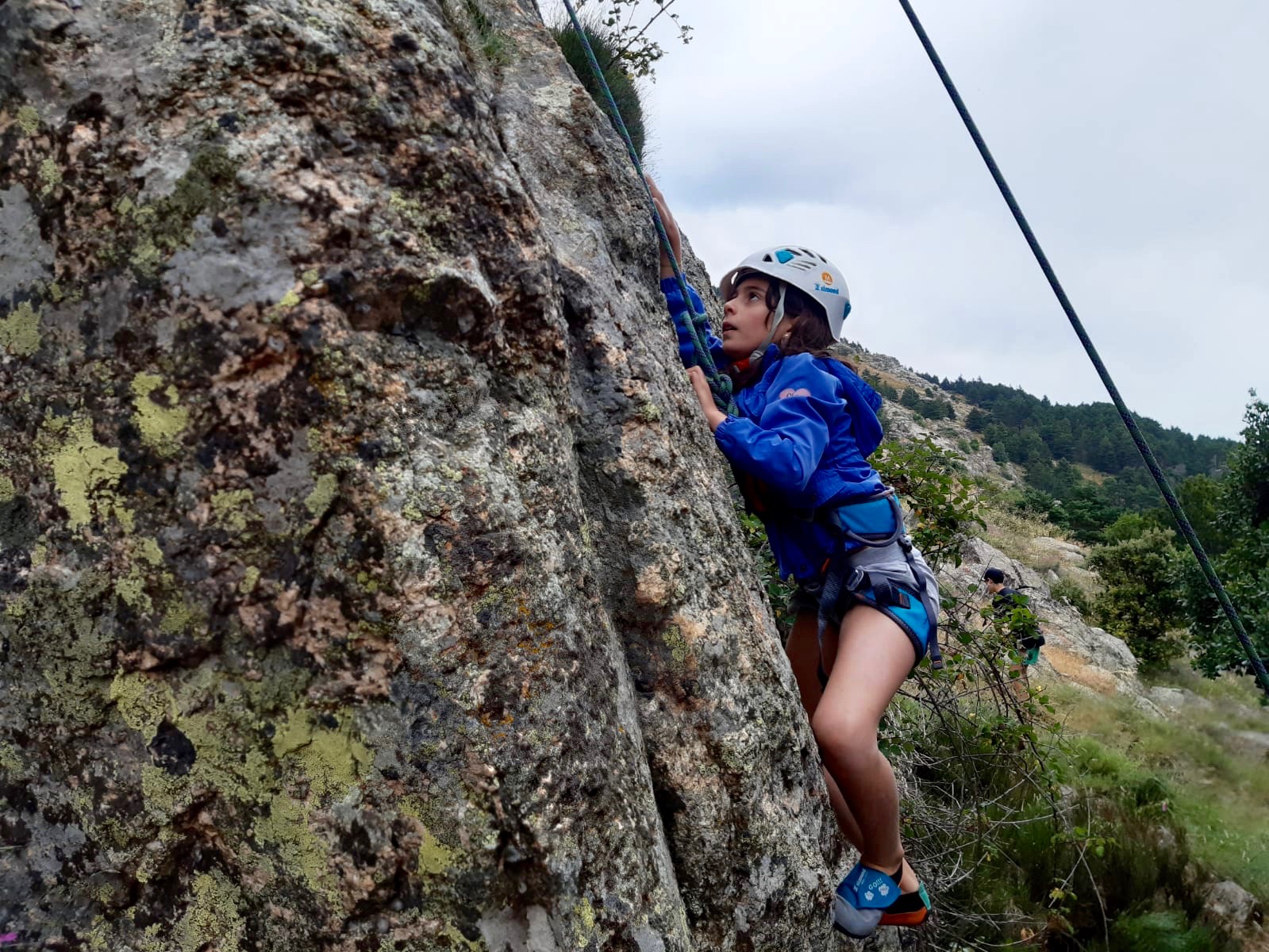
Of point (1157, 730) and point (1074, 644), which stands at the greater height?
point (1074, 644)

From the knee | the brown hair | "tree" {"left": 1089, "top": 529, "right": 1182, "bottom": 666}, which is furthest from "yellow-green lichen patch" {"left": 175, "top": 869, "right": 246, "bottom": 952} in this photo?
"tree" {"left": 1089, "top": 529, "right": 1182, "bottom": 666}

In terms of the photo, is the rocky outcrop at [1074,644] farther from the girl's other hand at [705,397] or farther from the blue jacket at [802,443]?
the girl's other hand at [705,397]

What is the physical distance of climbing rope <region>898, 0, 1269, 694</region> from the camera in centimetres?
325

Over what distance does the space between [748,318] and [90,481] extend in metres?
2.32

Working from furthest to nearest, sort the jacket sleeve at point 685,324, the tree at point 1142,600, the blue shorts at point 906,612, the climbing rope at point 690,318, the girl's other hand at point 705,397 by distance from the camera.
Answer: the tree at point 1142,600 < the jacket sleeve at point 685,324 < the climbing rope at point 690,318 < the girl's other hand at point 705,397 < the blue shorts at point 906,612

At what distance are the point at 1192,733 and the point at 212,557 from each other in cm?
1541

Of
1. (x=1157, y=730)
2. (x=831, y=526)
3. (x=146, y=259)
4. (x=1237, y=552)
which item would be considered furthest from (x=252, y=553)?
(x=1237, y=552)

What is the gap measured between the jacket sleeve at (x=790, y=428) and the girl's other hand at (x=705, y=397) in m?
0.07

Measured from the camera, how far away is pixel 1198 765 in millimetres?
11250

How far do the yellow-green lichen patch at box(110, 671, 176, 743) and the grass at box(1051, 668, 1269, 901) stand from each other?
7.39 meters

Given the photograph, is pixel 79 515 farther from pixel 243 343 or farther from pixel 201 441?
pixel 243 343

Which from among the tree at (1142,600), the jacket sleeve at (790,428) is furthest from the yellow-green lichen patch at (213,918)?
the tree at (1142,600)

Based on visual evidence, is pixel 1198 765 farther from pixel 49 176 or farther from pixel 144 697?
pixel 49 176

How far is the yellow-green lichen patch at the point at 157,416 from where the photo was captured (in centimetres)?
158
